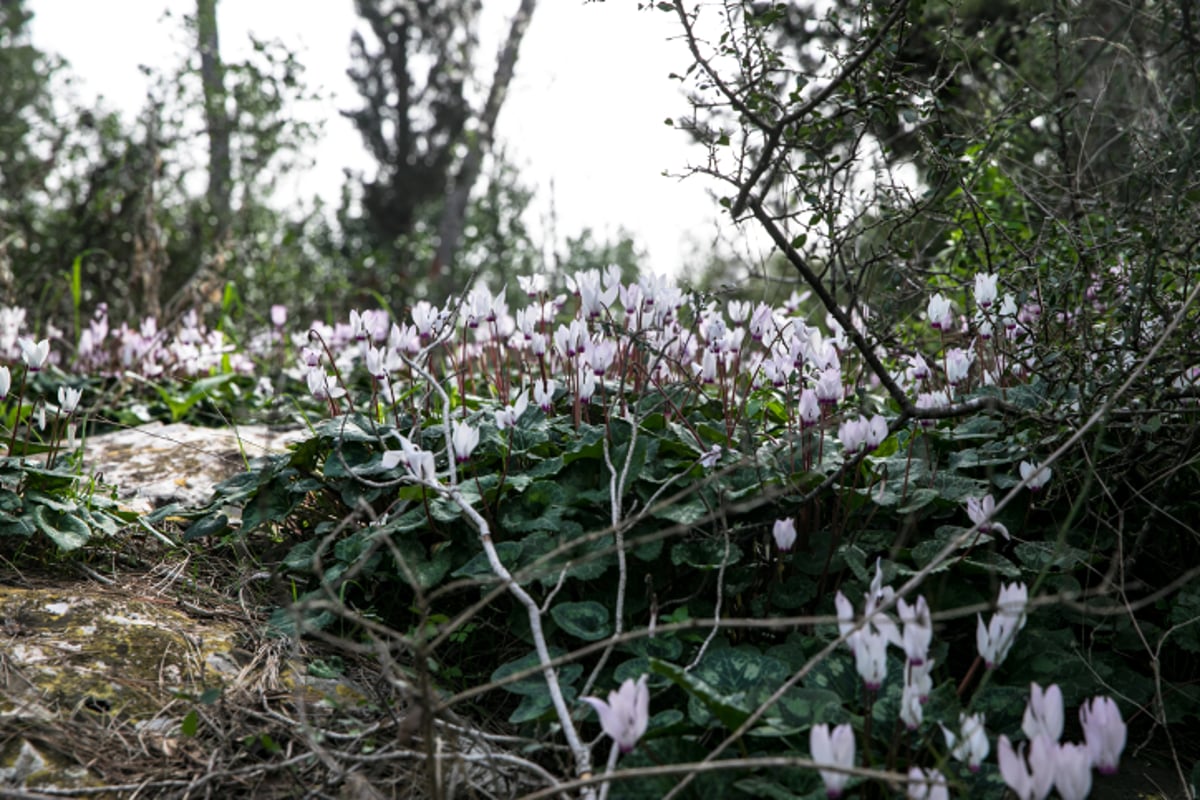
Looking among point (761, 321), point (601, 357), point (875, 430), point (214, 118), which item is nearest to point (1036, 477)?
point (875, 430)

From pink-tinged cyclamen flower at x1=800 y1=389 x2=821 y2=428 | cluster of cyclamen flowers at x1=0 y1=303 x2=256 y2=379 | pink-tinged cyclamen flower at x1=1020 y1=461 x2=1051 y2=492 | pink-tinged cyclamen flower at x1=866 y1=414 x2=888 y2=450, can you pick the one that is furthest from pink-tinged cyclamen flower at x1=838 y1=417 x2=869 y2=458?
cluster of cyclamen flowers at x1=0 y1=303 x2=256 y2=379

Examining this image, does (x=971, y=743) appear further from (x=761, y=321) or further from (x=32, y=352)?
(x=32, y=352)

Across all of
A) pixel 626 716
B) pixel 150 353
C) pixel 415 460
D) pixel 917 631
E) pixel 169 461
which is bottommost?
pixel 169 461

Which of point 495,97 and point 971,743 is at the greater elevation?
point 495,97

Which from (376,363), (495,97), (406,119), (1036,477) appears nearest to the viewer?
(1036,477)

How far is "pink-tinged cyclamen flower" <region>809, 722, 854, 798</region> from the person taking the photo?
1.29 meters

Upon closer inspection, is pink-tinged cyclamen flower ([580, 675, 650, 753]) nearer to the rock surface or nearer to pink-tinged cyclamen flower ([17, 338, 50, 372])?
the rock surface

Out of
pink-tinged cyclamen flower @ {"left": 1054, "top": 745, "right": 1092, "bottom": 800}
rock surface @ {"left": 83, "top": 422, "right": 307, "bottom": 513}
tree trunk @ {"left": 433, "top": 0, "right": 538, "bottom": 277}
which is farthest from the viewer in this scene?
tree trunk @ {"left": 433, "top": 0, "right": 538, "bottom": 277}

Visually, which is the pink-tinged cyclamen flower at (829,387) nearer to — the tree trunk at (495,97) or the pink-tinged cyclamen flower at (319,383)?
the pink-tinged cyclamen flower at (319,383)

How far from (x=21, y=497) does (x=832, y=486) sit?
6.80 feet

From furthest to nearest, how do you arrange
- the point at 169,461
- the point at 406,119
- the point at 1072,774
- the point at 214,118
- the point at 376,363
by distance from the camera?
the point at 406,119, the point at 214,118, the point at 169,461, the point at 376,363, the point at 1072,774

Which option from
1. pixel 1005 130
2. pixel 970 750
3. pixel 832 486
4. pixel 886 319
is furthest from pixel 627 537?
pixel 1005 130

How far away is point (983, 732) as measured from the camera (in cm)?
136

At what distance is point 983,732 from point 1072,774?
0.60 ft
